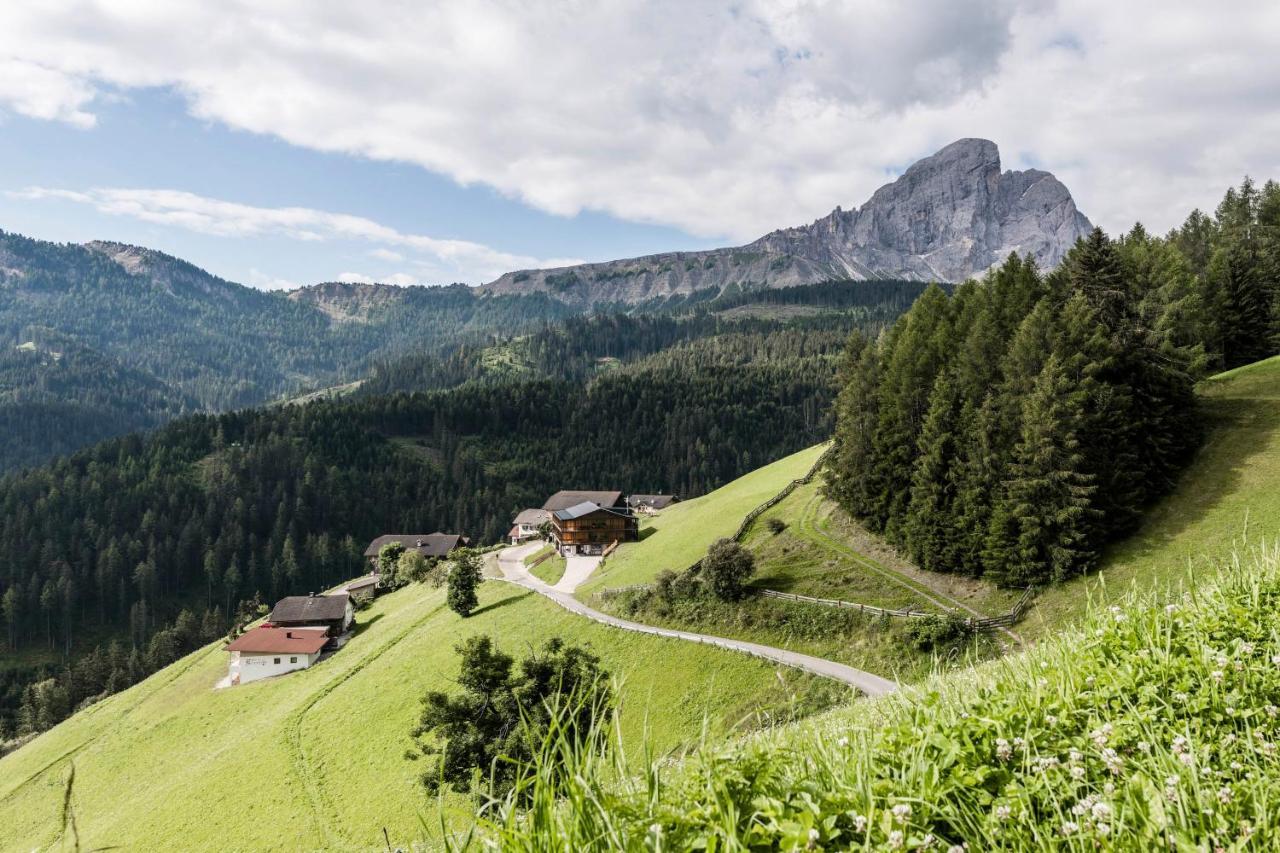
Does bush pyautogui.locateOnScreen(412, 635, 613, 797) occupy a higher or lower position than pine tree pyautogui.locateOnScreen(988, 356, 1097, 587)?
lower

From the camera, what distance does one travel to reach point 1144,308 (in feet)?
152

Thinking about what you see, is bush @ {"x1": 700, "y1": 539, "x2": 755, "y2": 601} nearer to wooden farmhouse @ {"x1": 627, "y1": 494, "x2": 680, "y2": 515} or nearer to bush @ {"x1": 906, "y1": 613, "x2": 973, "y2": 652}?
bush @ {"x1": 906, "y1": 613, "x2": 973, "y2": 652}

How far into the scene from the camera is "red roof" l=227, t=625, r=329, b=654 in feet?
219

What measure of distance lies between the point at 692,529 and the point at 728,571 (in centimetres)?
1947

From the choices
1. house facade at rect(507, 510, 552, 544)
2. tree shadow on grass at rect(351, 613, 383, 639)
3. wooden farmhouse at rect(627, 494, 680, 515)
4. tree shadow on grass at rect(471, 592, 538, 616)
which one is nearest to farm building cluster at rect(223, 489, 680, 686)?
tree shadow on grass at rect(351, 613, 383, 639)

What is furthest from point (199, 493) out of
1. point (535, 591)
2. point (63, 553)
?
point (535, 591)

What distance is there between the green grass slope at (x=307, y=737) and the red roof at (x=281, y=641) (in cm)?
370

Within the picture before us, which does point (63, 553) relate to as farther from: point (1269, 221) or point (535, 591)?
point (1269, 221)

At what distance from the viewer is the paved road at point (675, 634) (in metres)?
36.8

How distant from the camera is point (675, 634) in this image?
152ft

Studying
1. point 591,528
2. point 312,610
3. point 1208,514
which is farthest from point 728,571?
point 312,610

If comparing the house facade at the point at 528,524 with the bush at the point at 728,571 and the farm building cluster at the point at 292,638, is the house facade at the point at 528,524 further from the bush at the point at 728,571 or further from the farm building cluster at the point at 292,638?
the bush at the point at 728,571

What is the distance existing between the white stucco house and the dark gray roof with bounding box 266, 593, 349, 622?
6334mm

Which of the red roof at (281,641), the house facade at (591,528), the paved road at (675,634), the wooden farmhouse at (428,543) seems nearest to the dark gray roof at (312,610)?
the red roof at (281,641)
